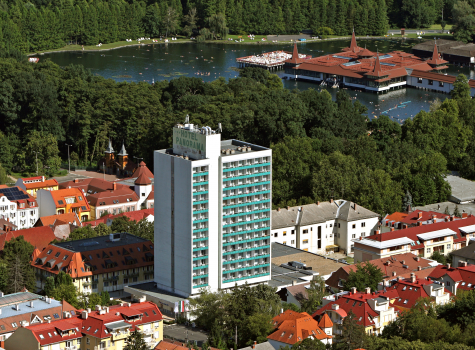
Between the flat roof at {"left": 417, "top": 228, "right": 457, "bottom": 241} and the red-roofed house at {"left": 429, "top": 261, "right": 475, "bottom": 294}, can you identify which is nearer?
the red-roofed house at {"left": 429, "top": 261, "right": 475, "bottom": 294}

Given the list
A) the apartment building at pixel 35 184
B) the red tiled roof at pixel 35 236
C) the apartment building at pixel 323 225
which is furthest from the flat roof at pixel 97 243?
the apartment building at pixel 35 184

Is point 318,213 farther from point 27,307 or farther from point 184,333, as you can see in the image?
point 27,307

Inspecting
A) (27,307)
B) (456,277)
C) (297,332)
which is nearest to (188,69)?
(456,277)

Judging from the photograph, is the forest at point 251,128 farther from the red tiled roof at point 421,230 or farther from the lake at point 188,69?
the lake at point 188,69

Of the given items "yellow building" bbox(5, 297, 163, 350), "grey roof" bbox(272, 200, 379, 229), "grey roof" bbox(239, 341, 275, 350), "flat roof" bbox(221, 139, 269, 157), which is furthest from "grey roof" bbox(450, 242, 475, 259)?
"yellow building" bbox(5, 297, 163, 350)

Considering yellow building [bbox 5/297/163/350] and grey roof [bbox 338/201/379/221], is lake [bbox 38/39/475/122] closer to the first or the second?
grey roof [bbox 338/201/379/221]

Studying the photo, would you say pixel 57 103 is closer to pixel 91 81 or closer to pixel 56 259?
pixel 91 81
